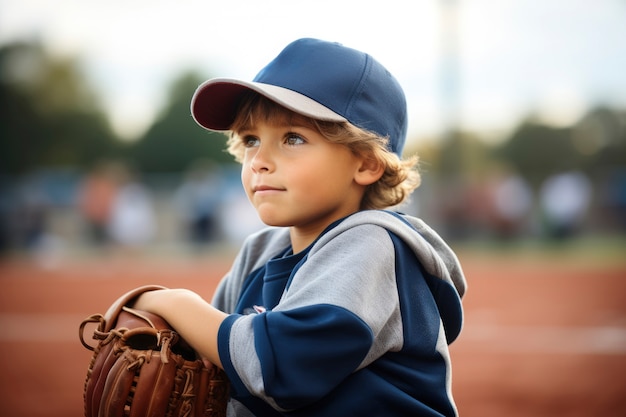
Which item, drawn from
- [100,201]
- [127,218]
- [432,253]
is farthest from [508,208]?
[432,253]

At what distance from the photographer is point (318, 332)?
185cm

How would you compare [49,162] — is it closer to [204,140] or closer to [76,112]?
[76,112]

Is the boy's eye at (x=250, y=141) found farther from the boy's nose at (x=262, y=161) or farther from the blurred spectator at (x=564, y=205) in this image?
the blurred spectator at (x=564, y=205)

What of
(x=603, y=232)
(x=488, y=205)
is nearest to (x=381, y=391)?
(x=488, y=205)

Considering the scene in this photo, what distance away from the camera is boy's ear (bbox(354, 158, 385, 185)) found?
2.34 metres

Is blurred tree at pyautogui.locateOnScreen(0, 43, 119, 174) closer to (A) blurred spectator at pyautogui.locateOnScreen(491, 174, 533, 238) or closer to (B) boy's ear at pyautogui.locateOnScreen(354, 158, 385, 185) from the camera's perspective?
(A) blurred spectator at pyautogui.locateOnScreen(491, 174, 533, 238)

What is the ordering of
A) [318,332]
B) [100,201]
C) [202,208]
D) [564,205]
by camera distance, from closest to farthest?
[318,332], [202,208], [100,201], [564,205]

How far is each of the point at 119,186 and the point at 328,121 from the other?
61.0ft

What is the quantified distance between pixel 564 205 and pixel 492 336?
14924 millimetres

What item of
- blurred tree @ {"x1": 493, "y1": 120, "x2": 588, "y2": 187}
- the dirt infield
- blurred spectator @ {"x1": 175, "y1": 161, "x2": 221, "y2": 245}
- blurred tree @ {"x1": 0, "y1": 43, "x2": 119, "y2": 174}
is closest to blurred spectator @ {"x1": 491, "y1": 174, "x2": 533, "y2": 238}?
the dirt infield

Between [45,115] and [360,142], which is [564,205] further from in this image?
[45,115]

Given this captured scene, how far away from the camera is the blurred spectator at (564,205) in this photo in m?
21.7

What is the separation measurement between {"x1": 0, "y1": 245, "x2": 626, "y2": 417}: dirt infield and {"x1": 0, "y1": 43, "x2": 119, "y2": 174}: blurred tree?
3027 cm

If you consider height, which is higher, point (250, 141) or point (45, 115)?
point (45, 115)
